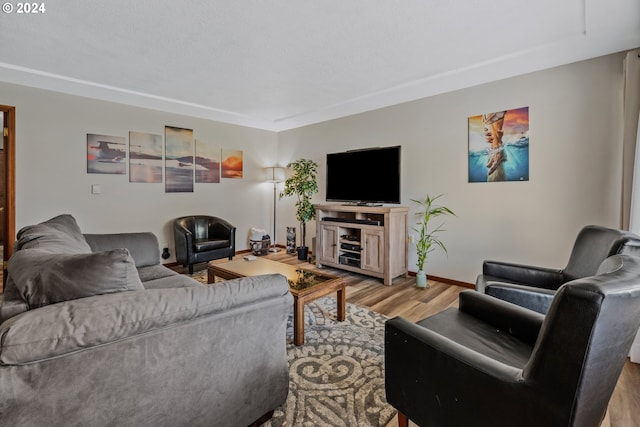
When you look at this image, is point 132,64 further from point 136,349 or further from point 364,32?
point 136,349

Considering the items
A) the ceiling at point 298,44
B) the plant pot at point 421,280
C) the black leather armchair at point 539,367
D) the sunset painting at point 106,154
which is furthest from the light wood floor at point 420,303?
the sunset painting at point 106,154

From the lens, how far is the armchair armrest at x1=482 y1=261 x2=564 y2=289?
217cm

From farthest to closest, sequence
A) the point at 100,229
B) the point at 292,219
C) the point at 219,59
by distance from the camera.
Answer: the point at 292,219
the point at 100,229
the point at 219,59

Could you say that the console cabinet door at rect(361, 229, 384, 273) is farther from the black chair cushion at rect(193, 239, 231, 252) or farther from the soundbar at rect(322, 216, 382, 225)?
the black chair cushion at rect(193, 239, 231, 252)

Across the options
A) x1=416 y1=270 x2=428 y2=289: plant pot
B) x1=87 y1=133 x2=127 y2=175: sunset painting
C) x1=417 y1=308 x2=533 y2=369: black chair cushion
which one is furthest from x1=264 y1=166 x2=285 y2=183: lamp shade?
x1=417 y1=308 x2=533 y2=369: black chair cushion

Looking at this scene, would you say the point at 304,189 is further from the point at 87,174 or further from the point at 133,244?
the point at 87,174

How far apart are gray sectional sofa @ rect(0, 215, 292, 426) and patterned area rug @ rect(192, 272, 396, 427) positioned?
8.2 inches

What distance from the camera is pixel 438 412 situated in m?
1.12

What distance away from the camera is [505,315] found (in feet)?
4.97

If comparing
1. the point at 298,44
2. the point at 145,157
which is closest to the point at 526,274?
the point at 298,44

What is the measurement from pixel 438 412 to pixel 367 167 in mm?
3426

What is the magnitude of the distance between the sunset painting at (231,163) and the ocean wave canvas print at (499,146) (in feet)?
12.1

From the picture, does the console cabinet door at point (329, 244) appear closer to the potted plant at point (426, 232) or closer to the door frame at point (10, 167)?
the potted plant at point (426, 232)

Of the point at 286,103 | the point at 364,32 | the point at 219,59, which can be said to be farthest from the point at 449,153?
the point at 219,59
